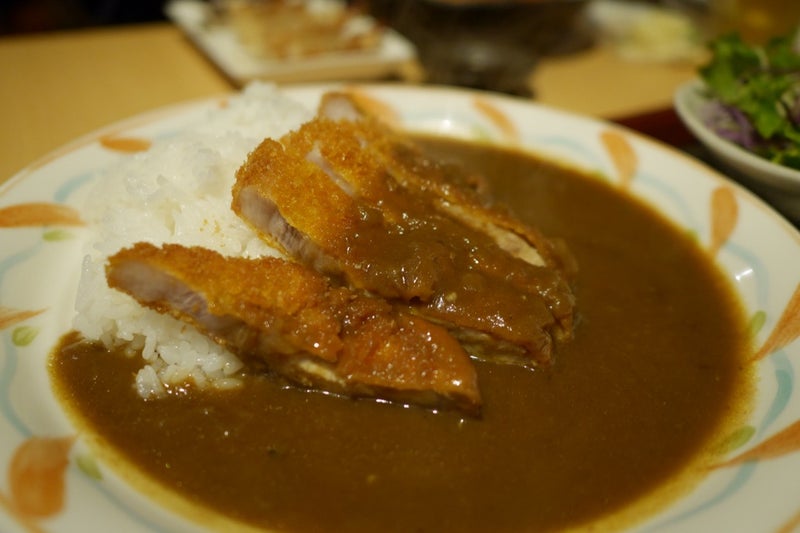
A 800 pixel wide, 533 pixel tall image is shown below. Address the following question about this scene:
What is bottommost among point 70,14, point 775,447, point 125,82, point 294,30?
point 70,14

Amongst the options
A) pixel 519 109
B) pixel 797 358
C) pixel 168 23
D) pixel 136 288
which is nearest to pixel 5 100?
pixel 168 23

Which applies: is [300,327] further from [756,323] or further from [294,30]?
[294,30]

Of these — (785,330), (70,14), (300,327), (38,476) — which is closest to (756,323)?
(785,330)

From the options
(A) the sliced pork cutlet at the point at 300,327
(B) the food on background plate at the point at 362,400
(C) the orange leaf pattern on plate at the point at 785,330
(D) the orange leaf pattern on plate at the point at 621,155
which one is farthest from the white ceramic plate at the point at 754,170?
(A) the sliced pork cutlet at the point at 300,327

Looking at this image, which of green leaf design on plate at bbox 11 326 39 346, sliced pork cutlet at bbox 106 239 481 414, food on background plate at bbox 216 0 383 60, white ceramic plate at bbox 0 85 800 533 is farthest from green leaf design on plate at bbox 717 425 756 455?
food on background plate at bbox 216 0 383 60

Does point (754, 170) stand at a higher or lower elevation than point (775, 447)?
higher

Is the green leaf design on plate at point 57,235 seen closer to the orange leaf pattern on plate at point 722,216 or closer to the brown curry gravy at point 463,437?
the brown curry gravy at point 463,437

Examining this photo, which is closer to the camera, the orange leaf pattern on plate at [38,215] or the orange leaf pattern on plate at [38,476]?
the orange leaf pattern on plate at [38,476]
